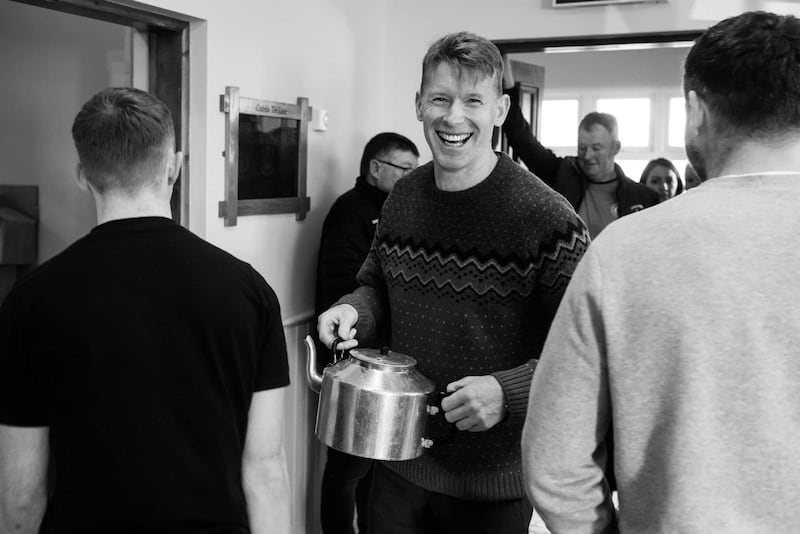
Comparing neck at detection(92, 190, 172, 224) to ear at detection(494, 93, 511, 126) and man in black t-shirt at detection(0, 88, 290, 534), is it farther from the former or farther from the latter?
ear at detection(494, 93, 511, 126)

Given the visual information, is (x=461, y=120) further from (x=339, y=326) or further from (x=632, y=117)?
(x=632, y=117)

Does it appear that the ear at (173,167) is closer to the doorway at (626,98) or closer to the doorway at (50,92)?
the doorway at (50,92)

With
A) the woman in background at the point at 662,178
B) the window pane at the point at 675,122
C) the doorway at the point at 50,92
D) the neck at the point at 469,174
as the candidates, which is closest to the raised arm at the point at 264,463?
the neck at the point at 469,174

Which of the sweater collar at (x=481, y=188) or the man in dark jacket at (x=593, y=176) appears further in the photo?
the man in dark jacket at (x=593, y=176)

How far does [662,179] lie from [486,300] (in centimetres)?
345

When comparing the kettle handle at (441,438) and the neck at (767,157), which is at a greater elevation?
the neck at (767,157)

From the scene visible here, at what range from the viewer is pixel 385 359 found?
1664mm

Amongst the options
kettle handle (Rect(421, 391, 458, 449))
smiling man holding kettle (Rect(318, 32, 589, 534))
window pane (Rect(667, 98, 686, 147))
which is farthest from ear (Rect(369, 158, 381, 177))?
window pane (Rect(667, 98, 686, 147))

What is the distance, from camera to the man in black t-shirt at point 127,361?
121 centimetres

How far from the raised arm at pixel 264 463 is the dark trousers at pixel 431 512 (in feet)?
1.36

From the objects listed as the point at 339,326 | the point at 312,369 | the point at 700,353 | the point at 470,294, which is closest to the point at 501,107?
the point at 470,294

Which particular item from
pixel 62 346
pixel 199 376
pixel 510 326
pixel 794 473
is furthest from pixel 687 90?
pixel 62 346

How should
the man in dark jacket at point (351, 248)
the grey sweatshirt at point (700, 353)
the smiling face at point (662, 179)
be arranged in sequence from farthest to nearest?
the smiling face at point (662, 179) < the man in dark jacket at point (351, 248) < the grey sweatshirt at point (700, 353)

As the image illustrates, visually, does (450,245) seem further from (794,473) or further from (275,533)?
(794,473)
